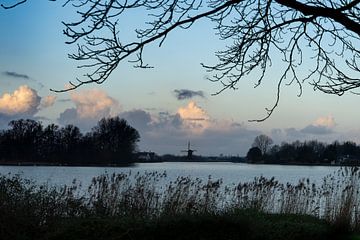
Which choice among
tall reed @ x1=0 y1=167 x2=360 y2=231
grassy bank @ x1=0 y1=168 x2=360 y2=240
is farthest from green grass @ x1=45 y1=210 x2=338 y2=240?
tall reed @ x1=0 y1=167 x2=360 y2=231

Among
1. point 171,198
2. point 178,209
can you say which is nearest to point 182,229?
point 178,209

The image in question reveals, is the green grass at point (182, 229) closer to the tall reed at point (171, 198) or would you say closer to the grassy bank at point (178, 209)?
the grassy bank at point (178, 209)

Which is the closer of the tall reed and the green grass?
the green grass

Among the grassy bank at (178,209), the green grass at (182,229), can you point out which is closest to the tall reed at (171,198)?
the grassy bank at (178,209)

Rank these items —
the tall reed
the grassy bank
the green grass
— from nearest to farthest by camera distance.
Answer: the green grass → the grassy bank → the tall reed

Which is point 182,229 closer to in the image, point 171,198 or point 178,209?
point 178,209

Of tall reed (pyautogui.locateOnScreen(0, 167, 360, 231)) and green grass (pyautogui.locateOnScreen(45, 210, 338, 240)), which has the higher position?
tall reed (pyautogui.locateOnScreen(0, 167, 360, 231))

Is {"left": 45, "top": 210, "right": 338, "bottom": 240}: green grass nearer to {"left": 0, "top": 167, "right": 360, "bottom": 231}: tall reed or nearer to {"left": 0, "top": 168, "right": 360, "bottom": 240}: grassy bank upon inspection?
{"left": 0, "top": 168, "right": 360, "bottom": 240}: grassy bank

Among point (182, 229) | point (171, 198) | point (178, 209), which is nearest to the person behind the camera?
point (182, 229)

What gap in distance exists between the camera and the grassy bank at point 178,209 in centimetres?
822

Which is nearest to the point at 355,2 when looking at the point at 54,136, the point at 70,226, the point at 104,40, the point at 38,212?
the point at 104,40

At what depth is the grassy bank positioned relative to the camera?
27.0ft

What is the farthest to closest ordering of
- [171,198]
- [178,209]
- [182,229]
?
[171,198] < [178,209] < [182,229]

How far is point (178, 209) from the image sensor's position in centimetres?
1089
